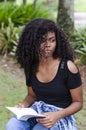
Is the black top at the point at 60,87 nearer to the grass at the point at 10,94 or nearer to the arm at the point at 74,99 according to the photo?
the arm at the point at 74,99

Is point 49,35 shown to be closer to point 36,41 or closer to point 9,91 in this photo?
point 36,41

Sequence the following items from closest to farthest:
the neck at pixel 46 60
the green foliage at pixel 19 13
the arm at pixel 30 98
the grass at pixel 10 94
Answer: the neck at pixel 46 60 → the arm at pixel 30 98 → the grass at pixel 10 94 → the green foliage at pixel 19 13

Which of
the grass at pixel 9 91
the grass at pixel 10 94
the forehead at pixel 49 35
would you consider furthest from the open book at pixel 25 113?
the grass at pixel 9 91

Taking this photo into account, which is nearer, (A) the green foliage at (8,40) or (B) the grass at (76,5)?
(A) the green foliage at (8,40)

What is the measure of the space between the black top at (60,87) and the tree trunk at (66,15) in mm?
5278

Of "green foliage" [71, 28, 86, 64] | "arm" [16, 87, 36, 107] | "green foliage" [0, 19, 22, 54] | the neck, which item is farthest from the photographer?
"green foliage" [0, 19, 22, 54]

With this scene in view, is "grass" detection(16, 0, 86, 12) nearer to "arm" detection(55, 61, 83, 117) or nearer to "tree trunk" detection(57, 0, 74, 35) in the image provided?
"tree trunk" detection(57, 0, 74, 35)

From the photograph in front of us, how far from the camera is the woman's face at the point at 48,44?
330cm

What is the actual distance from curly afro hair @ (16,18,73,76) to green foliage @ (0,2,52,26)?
620 centimetres

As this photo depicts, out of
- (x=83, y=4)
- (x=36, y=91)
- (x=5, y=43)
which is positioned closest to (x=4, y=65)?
(x=5, y=43)

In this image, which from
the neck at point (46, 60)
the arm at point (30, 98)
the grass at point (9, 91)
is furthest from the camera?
the grass at point (9, 91)

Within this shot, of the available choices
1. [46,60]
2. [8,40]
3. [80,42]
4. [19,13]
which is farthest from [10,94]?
[19,13]

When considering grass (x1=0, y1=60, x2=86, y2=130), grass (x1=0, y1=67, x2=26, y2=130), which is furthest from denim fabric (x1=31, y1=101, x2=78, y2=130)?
grass (x1=0, y1=67, x2=26, y2=130)

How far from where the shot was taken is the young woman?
10.8ft
